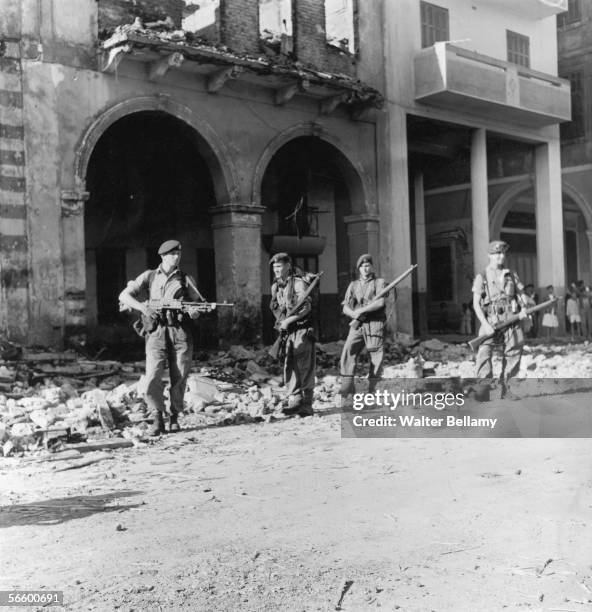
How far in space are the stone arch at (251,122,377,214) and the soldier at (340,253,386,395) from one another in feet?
20.8

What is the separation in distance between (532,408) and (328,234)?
9979mm

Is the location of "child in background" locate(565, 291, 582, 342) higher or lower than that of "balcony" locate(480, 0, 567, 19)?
lower

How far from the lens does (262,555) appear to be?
375 cm

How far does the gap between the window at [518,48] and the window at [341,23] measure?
15.0ft

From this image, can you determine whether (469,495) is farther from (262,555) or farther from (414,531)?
(262,555)

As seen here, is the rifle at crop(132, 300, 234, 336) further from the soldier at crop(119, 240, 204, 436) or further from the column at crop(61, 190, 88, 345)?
the column at crop(61, 190, 88, 345)

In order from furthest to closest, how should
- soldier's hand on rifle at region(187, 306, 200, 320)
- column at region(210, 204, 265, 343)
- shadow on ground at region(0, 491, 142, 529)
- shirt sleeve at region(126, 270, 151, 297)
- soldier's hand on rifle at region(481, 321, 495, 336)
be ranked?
1. column at region(210, 204, 265, 343)
2. soldier's hand on rifle at region(481, 321, 495, 336)
3. shirt sleeve at region(126, 270, 151, 297)
4. soldier's hand on rifle at region(187, 306, 200, 320)
5. shadow on ground at region(0, 491, 142, 529)

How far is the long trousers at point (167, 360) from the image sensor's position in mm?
7363

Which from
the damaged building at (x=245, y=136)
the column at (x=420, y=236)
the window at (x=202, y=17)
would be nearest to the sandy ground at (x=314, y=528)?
the damaged building at (x=245, y=136)

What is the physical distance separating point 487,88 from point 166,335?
11693 millimetres

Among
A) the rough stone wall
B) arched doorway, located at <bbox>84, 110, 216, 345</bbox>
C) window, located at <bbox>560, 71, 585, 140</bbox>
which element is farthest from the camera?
window, located at <bbox>560, 71, 585, 140</bbox>

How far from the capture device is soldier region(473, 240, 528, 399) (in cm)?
878

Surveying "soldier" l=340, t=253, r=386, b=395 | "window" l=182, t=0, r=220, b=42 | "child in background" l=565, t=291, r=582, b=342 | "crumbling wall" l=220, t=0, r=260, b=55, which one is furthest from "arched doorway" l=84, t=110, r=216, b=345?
"child in background" l=565, t=291, r=582, b=342

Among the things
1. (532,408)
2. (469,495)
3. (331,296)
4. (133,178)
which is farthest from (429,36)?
(469,495)
